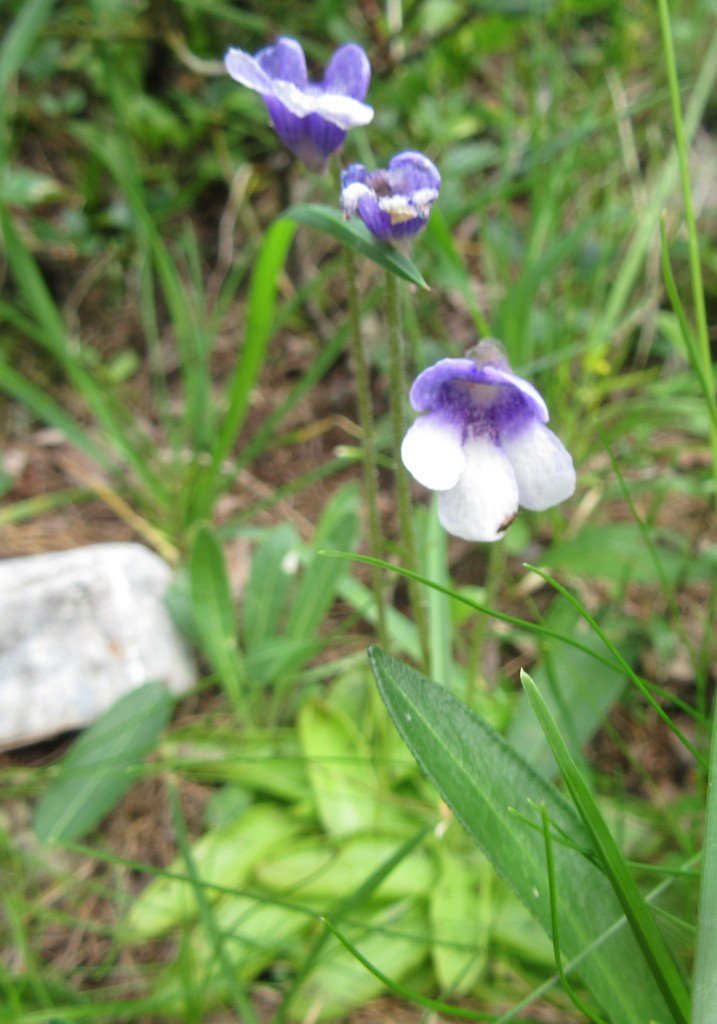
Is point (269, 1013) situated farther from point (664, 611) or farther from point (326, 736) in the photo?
point (664, 611)

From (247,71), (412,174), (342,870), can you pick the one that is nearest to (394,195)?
(412,174)

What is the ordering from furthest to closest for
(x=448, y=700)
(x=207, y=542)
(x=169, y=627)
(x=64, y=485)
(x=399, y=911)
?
(x=64, y=485), (x=169, y=627), (x=207, y=542), (x=399, y=911), (x=448, y=700)

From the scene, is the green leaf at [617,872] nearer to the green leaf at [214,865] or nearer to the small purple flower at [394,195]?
the small purple flower at [394,195]

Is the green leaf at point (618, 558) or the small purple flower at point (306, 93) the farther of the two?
the green leaf at point (618, 558)

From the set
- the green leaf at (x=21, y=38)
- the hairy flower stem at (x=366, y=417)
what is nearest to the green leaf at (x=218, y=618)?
the hairy flower stem at (x=366, y=417)

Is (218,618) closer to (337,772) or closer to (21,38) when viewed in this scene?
(337,772)

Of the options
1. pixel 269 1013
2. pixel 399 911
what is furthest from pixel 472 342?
pixel 269 1013
